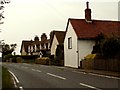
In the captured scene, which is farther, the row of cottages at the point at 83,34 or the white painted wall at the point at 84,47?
the row of cottages at the point at 83,34

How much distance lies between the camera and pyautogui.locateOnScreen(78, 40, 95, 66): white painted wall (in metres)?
42.1

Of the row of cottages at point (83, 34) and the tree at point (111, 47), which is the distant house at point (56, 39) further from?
the tree at point (111, 47)

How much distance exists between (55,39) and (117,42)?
39702 millimetres

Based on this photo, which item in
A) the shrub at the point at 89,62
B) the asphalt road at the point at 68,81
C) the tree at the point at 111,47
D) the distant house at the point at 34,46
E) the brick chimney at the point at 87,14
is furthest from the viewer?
the distant house at the point at 34,46

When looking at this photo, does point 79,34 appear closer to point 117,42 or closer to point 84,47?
point 84,47

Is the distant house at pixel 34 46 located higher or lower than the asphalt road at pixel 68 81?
higher

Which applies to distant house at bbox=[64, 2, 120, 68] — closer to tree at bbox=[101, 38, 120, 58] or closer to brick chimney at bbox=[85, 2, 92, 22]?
brick chimney at bbox=[85, 2, 92, 22]

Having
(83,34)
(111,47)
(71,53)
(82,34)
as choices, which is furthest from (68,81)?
(71,53)

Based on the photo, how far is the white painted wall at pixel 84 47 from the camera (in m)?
42.1

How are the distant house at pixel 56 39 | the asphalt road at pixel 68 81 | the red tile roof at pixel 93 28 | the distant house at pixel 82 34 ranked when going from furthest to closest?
the distant house at pixel 56 39
the red tile roof at pixel 93 28
the distant house at pixel 82 34
the asphalt road at pixel 68 81

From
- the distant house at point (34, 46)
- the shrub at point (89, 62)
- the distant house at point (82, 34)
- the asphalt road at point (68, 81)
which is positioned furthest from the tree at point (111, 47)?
the distant house at point (34, 46)

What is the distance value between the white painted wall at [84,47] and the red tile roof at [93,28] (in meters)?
0.65

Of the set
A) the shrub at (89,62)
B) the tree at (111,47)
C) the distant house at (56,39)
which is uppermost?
the distant house at (56,39)

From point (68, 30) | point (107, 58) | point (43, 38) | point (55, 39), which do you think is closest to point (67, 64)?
point (68, 30)
